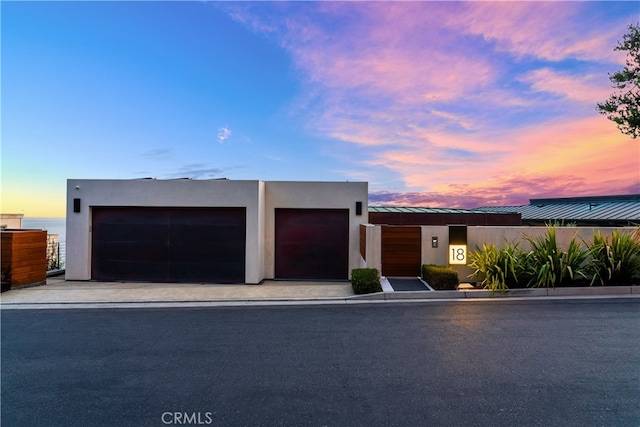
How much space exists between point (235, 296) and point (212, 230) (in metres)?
3.16

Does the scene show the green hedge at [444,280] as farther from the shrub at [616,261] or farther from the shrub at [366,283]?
the shrub at [616,261]

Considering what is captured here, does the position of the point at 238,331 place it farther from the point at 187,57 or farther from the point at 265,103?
the point at 265,103

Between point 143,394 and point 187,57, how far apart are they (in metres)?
11.6

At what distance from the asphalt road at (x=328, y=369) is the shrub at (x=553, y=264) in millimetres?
1502

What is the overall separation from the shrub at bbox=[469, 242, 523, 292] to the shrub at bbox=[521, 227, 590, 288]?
1.07ft

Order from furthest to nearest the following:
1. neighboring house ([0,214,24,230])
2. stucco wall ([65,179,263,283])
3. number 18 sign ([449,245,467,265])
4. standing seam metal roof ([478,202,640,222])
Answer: neighboring house ([0,214,24,230])
standing seam metal roof ([478,202,640,222])
stucco wall ([65,179,263,283])
number 18 sign ([449,245,467,265])

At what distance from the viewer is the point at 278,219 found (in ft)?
35.4

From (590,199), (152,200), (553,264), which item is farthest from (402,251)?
(590,199)

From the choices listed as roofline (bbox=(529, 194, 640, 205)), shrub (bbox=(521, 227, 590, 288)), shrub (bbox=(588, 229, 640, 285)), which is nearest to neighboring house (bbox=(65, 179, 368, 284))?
shrub (bbox=(521, 227, 590, 288))

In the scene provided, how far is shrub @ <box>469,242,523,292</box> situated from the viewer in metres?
7.55

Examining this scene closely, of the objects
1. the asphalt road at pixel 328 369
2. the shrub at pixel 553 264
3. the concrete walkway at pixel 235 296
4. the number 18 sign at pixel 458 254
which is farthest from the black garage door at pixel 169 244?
the shrub at pixel 553 264

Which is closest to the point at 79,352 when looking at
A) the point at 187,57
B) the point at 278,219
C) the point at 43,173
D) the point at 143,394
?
the point at 143,394

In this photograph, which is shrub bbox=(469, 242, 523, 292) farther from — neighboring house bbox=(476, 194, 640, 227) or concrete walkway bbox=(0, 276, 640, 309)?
neighboring house bbox=(476, 194, 640, 227)

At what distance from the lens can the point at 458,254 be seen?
28.6ft
